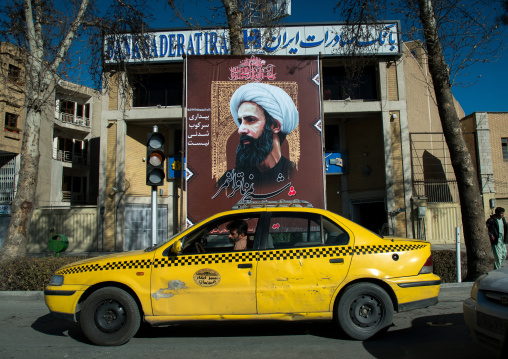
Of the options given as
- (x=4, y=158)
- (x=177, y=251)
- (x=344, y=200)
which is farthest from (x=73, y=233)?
(x=177, y=251)

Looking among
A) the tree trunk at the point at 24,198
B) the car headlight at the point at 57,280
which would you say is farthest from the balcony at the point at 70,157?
the car headlight at the point at 57,280

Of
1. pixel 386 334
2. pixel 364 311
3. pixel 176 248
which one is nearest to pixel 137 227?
pixel 176 248

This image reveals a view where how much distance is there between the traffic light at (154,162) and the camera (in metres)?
8.08

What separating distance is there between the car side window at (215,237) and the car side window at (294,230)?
0.82 ft

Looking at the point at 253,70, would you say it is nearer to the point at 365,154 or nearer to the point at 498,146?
the point at 365,154

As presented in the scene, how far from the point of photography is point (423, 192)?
20438mm

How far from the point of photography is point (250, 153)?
42.1ft

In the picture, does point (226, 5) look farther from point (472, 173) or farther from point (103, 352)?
point (103, 352)

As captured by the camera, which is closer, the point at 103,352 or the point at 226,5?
the point at 103,352

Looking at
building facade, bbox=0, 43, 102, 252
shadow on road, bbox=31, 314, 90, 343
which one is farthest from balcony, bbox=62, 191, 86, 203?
shadow on road, bbox=31, 314, 90, 343

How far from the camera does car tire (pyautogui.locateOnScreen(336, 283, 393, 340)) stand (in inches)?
187

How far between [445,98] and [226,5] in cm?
657

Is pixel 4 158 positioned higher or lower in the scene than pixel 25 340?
higher

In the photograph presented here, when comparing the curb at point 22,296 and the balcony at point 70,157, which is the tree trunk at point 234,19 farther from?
the balcony at point 70,157
